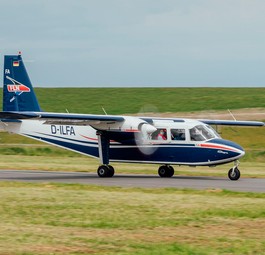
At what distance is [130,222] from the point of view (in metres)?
17.1

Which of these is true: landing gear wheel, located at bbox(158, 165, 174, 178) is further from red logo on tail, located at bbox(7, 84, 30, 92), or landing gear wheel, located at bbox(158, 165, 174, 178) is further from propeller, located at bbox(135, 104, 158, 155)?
red logo on tail, located at bbox(7, 84, 30, 92)

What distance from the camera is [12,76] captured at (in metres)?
36.9

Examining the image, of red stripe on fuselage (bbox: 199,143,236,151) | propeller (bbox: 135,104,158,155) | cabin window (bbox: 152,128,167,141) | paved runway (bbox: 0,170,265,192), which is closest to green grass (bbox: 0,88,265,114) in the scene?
paved runway (bbox: 0,170,265,192)

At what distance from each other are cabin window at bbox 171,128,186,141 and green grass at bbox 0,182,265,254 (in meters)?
7.93

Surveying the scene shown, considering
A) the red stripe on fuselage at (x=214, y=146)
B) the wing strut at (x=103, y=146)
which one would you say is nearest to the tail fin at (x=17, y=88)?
the wing strut at (x=103, y=146)

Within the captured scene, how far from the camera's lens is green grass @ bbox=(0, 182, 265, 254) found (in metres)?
14.1

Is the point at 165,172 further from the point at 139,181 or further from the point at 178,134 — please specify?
the point at 139,181

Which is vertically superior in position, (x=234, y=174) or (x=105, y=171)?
(x=105, y=171)

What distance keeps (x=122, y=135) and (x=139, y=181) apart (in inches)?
152

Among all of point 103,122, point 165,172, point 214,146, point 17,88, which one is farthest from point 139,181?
point 17,88

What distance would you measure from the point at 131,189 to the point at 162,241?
431 inches

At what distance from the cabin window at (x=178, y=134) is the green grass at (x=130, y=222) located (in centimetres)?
793

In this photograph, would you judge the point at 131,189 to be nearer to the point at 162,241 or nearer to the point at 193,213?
the point at 193,213

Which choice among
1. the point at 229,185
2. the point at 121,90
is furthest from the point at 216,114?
the point at 229,185
